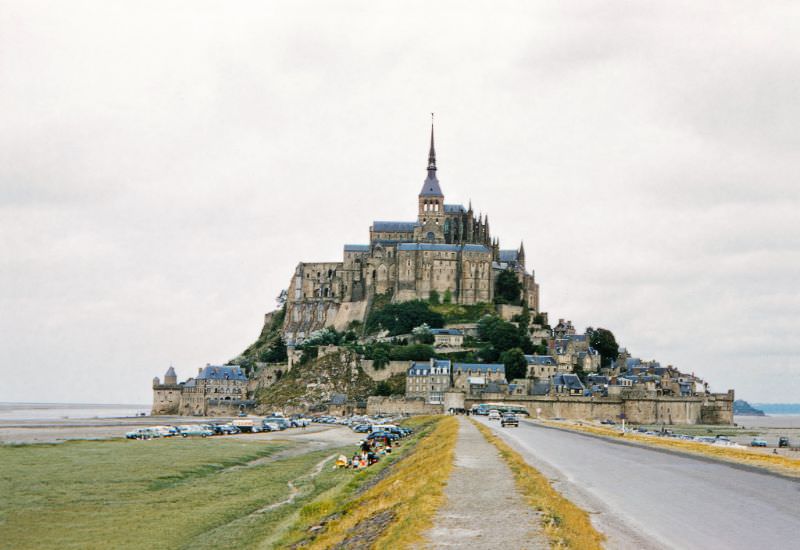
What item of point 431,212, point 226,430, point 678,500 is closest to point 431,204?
point 431,212

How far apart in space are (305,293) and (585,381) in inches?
2215

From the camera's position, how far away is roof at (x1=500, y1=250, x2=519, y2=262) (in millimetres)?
155125

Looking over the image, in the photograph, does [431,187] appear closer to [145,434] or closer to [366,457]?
[145,434]

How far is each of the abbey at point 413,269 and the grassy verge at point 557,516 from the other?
4427 inches

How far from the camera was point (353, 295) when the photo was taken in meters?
150

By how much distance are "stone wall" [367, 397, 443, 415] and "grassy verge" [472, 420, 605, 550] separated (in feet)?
299

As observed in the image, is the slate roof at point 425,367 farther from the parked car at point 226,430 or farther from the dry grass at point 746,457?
the dry grass at point 746,457

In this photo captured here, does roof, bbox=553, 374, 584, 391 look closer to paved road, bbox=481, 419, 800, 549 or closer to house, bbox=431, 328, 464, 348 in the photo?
house, bbox=431, 328, 464, 348

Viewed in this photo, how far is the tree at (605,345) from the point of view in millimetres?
139125

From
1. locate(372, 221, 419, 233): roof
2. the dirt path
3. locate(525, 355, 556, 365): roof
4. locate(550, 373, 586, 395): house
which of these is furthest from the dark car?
locate(372, 221, 419, 233): roof

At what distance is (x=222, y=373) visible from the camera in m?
138

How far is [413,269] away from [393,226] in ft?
61.1

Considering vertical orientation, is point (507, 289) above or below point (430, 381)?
above

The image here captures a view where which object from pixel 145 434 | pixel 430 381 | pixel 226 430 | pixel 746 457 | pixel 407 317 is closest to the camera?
pixel 746 457
